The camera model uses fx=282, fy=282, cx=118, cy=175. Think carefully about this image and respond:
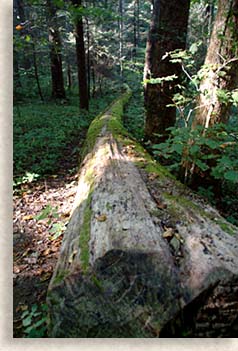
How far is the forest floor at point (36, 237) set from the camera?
2.22 m

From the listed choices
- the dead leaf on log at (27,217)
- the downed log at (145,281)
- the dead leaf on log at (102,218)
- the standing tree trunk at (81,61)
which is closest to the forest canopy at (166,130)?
the dead leaf on log at (27,217)

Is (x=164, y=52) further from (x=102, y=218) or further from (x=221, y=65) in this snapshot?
(x=102, y=218)

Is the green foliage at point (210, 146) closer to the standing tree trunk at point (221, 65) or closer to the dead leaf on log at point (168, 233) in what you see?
the standing tree trunk at point (221, 65)

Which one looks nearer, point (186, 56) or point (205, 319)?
point (205, 319)

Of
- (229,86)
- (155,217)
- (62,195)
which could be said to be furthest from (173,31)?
(155,217)

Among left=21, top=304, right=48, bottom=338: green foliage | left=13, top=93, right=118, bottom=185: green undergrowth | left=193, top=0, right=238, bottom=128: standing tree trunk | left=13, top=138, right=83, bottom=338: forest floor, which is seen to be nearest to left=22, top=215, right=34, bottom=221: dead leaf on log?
left=13, top=138, right=83, bottom=338: forest floor

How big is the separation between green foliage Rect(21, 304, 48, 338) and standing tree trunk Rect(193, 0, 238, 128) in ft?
7.11

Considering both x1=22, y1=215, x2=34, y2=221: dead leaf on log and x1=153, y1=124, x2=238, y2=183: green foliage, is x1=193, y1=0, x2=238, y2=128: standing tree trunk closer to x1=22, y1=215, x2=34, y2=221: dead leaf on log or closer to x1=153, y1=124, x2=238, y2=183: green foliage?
x1=153, y1=124, x2=238, y2=183: green foliage

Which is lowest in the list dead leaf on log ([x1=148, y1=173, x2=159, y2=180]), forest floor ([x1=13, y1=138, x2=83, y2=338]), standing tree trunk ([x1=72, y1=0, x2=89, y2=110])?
forest floor ([x1=13, y1=138, x2=83, y2=338])

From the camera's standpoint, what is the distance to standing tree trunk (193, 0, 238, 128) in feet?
8.05

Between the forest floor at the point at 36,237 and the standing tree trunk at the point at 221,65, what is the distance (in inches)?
74.2

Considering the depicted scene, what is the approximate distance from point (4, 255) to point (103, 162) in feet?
4.40

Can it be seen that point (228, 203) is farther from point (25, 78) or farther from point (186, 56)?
point (25, 78)

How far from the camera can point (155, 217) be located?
1973 millimetres
